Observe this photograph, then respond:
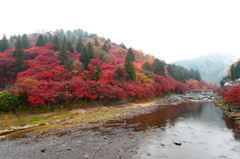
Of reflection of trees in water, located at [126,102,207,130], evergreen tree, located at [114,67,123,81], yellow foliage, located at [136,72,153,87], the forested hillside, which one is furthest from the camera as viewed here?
yellow foliage, located at [136,72,153,87]

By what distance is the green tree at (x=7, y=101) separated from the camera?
23178mm

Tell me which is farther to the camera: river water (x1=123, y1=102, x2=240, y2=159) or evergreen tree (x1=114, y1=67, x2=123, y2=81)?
evergreen tree (x1=114, y1=67, x2=123, y2=81)

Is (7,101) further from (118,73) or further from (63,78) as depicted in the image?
(118,73)

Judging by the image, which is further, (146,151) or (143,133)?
(143,133)

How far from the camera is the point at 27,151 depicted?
37.2 feet

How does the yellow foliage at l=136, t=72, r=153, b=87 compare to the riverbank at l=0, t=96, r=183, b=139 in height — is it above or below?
above

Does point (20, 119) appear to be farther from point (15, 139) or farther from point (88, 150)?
point (88, 150)

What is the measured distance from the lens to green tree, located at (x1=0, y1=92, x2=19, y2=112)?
76.0ft

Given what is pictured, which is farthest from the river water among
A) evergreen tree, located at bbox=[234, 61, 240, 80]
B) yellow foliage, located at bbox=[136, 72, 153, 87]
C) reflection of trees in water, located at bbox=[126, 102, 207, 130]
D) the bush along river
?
evergreen tree, located at bbox=[234, 61, 240, 80]

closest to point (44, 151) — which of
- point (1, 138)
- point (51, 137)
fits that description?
point (51, 137)

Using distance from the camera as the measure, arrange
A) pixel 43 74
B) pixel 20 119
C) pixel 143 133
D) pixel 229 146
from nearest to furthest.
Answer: pixel 229 146
pixel 143 133
pixel 20 119
pixel 43 74

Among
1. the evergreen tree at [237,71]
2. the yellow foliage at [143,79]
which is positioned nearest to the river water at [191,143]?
the yellow foliage at [143,79]

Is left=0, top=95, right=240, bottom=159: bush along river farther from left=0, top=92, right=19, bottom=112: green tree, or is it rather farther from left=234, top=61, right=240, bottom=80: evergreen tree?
left=234, top=61, right=240, bottom=80: evergreen tree

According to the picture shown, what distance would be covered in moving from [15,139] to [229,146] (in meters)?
22.0
